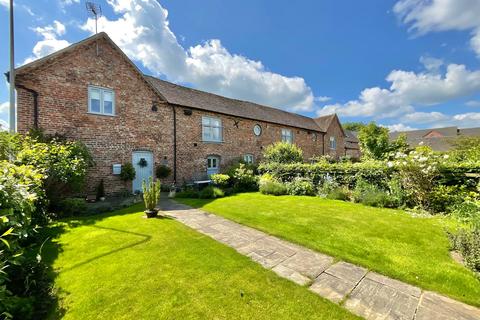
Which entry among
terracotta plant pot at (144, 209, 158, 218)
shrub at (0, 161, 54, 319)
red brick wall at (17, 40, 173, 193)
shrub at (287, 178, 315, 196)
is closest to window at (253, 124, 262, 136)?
red brick wall at (17, 40, 173, 193)

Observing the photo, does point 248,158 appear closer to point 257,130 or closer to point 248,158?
point 248,158

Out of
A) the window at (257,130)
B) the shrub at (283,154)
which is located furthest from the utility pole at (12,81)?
the window at (257,130)

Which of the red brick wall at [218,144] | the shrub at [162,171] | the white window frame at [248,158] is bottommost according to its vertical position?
the shrub at [162,171]

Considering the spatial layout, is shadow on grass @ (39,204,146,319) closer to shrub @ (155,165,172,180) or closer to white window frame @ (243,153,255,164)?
shrub @ (155,165,172,180)

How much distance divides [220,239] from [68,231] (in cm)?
394

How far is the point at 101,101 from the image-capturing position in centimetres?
1027

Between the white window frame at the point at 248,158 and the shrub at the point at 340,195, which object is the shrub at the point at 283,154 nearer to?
the white window frame at the point at 248,158

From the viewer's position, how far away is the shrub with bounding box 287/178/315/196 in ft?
35.3

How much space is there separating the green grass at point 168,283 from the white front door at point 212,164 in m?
9.84

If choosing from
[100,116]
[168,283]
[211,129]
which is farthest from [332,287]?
[211,129]

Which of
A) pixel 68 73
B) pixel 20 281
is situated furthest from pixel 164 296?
pixel 68 73

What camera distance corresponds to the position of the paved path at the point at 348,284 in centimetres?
261

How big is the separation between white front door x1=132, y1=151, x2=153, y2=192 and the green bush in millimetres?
3767

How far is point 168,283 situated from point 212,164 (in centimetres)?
1204
